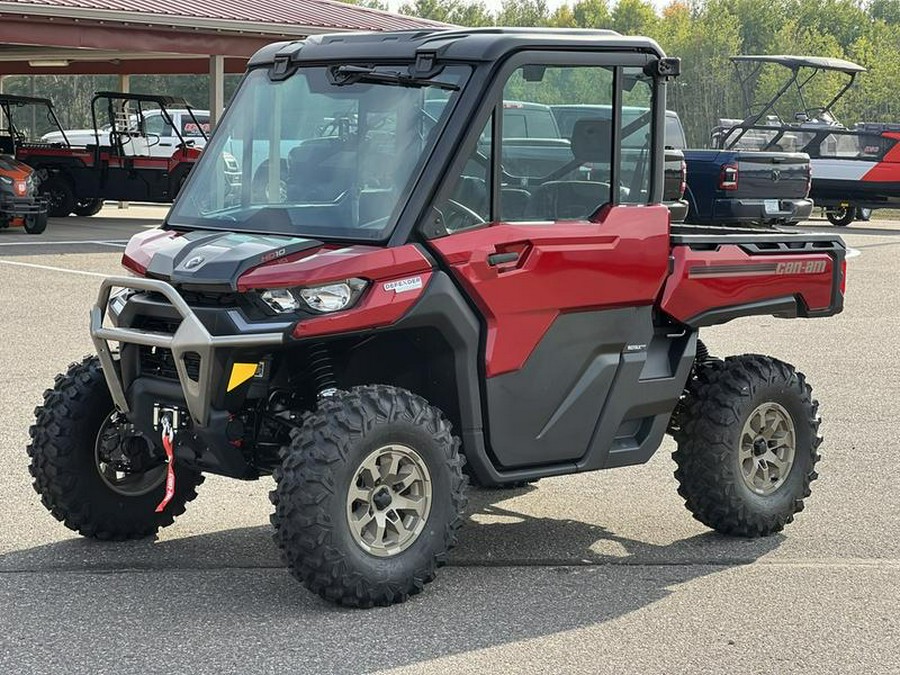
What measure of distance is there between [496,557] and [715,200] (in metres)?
15.9

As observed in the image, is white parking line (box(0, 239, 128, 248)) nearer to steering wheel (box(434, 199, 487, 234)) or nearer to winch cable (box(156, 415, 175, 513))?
winch cable (box(156, 415, 175, 513))

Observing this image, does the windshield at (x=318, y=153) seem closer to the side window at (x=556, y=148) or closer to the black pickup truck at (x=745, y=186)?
the side window at (x=556, y=148)

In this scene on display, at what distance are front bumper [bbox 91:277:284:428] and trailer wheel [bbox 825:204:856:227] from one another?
24821 millimetres

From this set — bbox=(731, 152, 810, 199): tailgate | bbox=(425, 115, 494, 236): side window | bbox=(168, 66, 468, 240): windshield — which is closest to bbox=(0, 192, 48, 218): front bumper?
bbox=(731, 152, 810, 199): tailgate

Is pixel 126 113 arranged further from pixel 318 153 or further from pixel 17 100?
pixel 318 153

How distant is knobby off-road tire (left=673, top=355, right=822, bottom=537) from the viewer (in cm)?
669

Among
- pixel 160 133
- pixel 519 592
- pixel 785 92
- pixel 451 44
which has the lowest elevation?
pixel 160 133

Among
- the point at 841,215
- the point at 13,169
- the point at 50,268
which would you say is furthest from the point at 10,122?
the point at 841,215

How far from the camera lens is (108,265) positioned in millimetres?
19078

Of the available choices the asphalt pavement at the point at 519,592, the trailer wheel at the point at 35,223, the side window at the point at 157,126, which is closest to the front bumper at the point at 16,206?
the trailer wheel at the point at 35,223

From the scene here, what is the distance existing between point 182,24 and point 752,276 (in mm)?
20999

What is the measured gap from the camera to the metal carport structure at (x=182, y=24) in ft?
81.4

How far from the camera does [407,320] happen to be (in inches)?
223

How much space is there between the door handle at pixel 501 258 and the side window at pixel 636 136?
642mm
